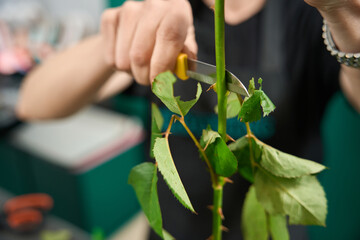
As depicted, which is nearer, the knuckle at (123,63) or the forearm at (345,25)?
the forearm at (345,25)

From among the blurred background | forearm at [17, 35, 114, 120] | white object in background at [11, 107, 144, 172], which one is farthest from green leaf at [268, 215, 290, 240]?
white object in background at [11, 107, 144, 172]

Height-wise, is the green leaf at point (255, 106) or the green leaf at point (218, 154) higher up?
the green leaf at point (255, 106)

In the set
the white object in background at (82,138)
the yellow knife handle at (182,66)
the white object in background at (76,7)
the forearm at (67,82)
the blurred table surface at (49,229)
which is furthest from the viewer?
the white object in background at (76,7)

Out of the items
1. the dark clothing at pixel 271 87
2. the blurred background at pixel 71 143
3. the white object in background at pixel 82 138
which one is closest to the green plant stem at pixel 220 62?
the dark clothing at pixel 271 87

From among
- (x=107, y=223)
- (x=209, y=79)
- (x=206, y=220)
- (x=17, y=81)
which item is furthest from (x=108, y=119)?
(x=209, y=79)

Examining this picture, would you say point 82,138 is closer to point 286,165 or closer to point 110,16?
point 110,16

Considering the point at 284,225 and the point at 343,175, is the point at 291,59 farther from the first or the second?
the point at 284,225

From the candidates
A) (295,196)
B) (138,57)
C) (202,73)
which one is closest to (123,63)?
(138,57)

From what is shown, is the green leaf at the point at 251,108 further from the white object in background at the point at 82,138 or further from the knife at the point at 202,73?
the white object in background at the point at 82,138
